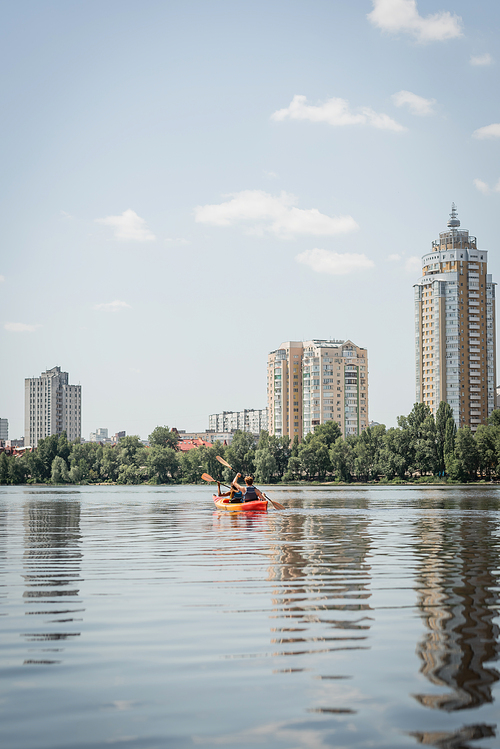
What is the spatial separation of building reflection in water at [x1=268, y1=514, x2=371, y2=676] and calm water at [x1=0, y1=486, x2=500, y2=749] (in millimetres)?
58

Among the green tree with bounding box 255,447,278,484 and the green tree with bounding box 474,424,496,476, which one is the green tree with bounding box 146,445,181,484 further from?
the green tree with bounding box 474,424,496,476

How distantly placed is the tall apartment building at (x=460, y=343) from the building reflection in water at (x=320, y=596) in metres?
169

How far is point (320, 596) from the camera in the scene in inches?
600

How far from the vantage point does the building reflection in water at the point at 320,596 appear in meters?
11.0

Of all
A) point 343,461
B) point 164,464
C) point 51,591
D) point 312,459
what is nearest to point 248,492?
point 51,591

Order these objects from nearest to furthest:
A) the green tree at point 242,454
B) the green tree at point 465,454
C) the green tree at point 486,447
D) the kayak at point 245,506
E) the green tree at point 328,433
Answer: the kayak at point 245,506 → the green tree at point 486,447 → the green tree at point 465,454 → the green tree at point 242,454 → the green tree at point 328,433

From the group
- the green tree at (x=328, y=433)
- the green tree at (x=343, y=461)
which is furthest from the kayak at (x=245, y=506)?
the green tree at (x=328, y=433)

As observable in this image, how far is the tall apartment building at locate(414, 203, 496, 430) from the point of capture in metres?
193

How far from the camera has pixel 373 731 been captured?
731 cm

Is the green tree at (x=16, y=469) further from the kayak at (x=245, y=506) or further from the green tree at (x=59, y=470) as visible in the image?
the kayak at (x=245, y=506)

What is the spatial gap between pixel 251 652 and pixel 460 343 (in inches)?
7526

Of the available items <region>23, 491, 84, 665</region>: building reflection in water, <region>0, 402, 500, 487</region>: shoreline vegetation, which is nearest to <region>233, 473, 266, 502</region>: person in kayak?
<region>23, 491, 84, 665</region>: building reflection in water

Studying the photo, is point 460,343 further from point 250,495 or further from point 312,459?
point 250,495

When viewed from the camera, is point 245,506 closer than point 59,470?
Yes
